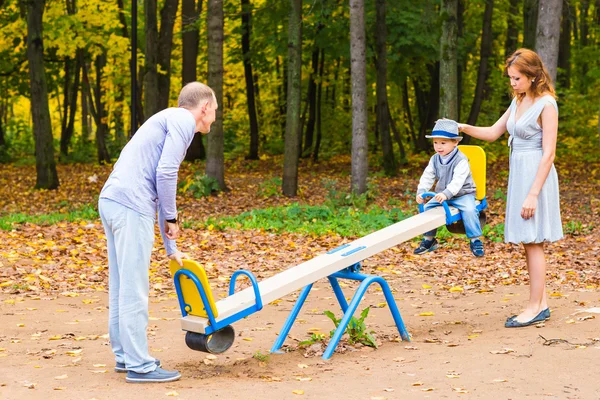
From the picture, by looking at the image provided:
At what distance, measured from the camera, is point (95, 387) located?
5180 mm

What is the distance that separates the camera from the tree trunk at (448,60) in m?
15.6

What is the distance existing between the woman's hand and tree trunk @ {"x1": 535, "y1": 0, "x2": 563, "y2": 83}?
7810 millimetres

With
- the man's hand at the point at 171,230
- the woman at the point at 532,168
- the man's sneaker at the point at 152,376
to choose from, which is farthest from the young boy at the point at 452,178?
the man's sneaker at the point at 152,376

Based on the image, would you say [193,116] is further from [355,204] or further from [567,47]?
[567,47]

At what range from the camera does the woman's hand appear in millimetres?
6293

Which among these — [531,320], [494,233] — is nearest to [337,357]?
[531,320]

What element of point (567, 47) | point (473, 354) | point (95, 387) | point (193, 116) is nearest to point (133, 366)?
point (95, 387)

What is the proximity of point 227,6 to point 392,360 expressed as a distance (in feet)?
61.1

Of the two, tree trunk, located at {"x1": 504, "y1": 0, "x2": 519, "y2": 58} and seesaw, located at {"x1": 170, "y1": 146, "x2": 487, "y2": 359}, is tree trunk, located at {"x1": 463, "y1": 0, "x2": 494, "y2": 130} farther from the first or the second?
seesaw, located at {"x1": 170, "y1": 146, "x2": 487, "y2": 359}

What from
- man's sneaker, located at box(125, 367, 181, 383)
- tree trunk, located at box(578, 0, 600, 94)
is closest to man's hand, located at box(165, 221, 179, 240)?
man's sneaker, located at box(125, 367, 181, 383)

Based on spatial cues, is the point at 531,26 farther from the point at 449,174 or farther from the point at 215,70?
the point at 449,174

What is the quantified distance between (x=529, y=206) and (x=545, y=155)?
415 millimetres

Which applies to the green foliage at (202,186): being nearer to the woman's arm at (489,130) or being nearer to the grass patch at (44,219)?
the grass patch at (44,219)

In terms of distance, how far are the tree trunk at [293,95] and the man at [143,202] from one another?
12.2 m
